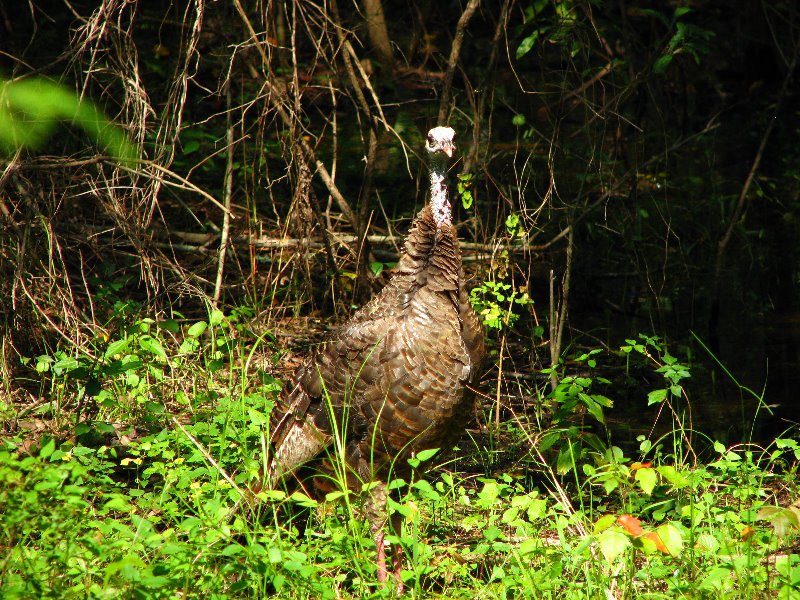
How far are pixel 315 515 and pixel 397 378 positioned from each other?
0.91 metres

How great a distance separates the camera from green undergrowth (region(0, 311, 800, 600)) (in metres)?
2.71

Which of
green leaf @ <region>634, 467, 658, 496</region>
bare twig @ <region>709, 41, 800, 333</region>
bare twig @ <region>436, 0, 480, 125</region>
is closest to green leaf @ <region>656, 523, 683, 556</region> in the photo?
green leaf @ <region>634, 467, 658, 496</region>

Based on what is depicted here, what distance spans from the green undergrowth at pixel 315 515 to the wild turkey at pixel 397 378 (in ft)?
0.49

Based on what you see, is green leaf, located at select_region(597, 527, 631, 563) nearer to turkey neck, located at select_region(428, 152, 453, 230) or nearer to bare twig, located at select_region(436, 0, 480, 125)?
turkey neck, located at select_region(428, 152, 453, 230)

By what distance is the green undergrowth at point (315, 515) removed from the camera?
2.71 meters

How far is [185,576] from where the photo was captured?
9.01 feet

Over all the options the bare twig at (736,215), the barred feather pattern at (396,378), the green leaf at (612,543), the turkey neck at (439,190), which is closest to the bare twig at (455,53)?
the turkey neck at (439,190)

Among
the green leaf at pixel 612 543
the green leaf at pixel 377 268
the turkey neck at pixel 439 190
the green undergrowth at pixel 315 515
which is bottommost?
the green undergrowth at pixel 315 515

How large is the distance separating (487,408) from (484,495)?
6.43ft

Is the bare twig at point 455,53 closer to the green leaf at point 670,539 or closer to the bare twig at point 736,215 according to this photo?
the bare twig at point 736,215

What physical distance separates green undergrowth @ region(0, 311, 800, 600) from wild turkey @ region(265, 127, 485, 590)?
0.15m

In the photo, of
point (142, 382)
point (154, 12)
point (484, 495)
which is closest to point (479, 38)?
point (154, 12)

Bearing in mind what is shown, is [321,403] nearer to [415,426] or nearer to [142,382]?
[415,426]

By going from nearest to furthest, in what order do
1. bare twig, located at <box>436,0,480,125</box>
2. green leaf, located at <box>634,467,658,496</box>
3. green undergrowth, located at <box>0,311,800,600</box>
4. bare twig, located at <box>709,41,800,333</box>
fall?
green undergrowth, located at <box>0,311,800,600</box> → green leaf, located at <box>634,467,658,496</box> → bare twig, located at <box>436,0,480,125</box> → bare twig, located at <box>709,41,800,333</box>
